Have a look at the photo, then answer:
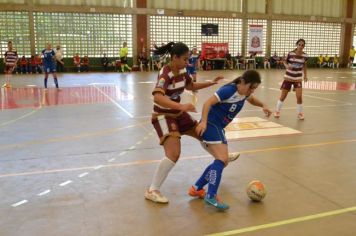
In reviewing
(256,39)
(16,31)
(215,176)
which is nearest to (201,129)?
(215,176)

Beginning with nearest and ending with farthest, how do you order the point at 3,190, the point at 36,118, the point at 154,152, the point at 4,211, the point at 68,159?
the point at 4,211, the point at 3,190, the point at 68,159, the point at 154,152, the point at 36,118

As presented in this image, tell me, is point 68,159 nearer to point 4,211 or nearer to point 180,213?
point 4,211

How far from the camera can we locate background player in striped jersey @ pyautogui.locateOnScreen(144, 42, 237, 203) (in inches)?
164

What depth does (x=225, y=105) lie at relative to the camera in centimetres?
434

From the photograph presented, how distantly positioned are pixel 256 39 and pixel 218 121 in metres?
28.3

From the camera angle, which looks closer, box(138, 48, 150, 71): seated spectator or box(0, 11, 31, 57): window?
box(0, 11, 31, 57): window

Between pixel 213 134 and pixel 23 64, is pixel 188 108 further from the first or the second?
pixel 23 64

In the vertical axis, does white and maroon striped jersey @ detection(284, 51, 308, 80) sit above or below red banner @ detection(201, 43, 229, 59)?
below

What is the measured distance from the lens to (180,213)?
4062 mm

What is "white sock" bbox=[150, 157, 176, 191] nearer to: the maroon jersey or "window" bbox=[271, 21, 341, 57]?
the maroon jersey

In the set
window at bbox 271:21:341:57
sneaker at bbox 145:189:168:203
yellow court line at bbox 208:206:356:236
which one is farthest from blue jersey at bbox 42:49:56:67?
window at bbox 271:21:341:57

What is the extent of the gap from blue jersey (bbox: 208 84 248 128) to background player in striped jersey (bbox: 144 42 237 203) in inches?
10.9

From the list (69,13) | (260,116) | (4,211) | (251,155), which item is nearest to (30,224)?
(4,211)

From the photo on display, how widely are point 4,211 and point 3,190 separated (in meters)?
0.66
